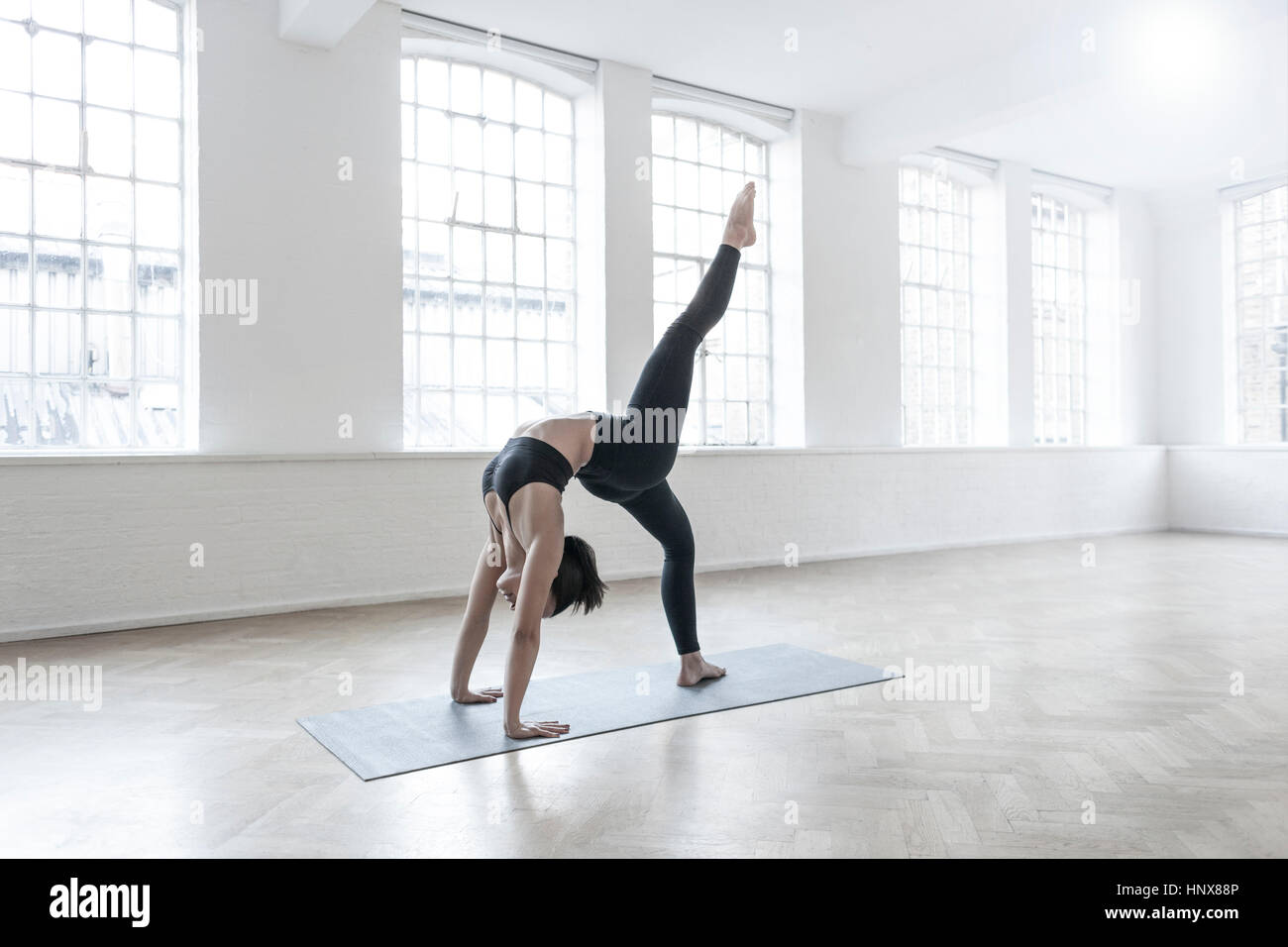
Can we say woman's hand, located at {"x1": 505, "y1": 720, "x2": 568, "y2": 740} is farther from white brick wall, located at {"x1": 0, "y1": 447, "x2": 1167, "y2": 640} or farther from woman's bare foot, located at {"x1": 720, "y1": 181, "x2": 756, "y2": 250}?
white brick wall, located at {"x1": 0, "y1": 447, "x2": 1167, "y2": 640}

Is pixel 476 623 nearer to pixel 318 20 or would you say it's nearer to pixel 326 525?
pixel 326 525

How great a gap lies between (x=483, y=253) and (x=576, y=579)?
14.4ft

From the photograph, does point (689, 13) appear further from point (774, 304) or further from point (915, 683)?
point (915, 683)

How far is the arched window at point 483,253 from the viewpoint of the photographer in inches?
259

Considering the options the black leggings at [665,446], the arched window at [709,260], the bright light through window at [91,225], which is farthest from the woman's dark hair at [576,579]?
the arched window at [709,260]

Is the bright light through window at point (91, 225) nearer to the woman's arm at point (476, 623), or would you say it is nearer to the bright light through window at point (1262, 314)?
the woman's arm at point (476, 623)

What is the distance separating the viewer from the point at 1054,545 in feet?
29.5

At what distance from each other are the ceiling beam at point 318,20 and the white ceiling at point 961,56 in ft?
2.42

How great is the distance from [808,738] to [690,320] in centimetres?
154

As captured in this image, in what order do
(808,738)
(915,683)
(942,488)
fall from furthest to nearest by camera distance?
(942,488) < (915,683) < (808,738)

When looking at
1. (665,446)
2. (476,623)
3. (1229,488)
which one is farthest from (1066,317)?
(476,623)

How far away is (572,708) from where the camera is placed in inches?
131

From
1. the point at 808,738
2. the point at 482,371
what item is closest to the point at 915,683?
the point at 808,738

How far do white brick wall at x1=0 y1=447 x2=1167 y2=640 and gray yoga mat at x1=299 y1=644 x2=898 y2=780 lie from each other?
2.40 metres
